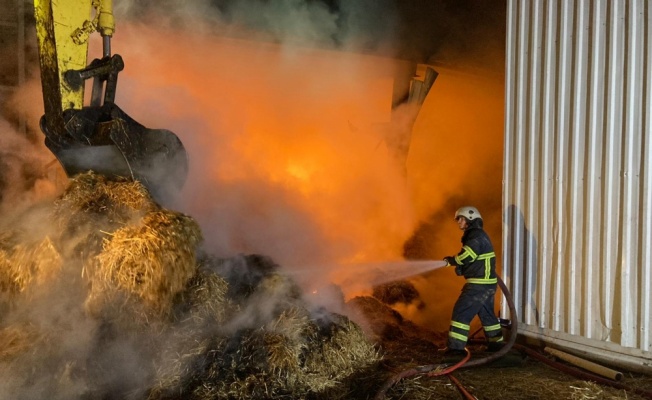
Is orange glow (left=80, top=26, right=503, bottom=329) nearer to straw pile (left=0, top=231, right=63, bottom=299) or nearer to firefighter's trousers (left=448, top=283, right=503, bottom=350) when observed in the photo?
firefighter's trousers (left=448, top=283, right=503, bottom=350)

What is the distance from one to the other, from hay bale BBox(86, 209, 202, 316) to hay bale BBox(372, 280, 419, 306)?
5.30m

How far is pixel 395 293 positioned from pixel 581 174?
4.52 metres

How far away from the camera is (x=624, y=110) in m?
5.53

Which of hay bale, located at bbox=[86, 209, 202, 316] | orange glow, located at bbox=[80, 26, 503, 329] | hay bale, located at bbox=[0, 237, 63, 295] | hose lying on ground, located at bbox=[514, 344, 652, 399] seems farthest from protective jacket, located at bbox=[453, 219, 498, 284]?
hay bale, located at bbox=[0, 237, 63, 295]

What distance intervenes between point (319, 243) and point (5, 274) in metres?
5.80

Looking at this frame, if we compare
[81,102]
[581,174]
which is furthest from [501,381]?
[81,102]

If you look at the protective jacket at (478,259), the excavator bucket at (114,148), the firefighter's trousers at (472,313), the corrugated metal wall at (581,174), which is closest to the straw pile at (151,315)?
the excavator bucket at (114,148)

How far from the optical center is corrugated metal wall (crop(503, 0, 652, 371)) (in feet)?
17.8

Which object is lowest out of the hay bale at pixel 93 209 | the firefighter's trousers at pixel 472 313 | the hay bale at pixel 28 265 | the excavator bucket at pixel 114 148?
the firefighter's trousers at pixel 472 313

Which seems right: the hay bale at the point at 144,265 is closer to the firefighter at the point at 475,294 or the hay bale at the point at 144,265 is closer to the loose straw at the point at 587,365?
the firefighter at the point at 475,294

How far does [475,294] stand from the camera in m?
6.35

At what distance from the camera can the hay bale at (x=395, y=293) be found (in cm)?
948

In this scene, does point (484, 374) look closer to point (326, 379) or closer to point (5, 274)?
point (326, 379)

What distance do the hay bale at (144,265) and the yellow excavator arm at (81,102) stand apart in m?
0.76
